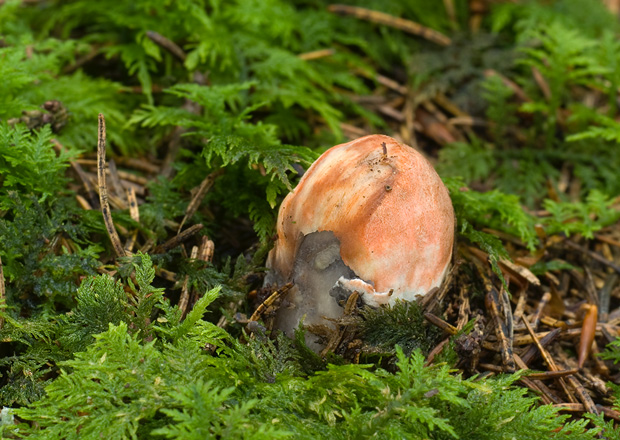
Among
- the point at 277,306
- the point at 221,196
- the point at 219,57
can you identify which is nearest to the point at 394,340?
the point at 277,306

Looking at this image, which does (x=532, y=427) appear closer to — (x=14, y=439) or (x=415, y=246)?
(x=415, y=246)

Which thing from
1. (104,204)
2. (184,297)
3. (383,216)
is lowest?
(184,297)

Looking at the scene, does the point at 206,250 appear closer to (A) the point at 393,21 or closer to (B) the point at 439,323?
(B) the point at 439,323

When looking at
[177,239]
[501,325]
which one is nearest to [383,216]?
Answer: [501,325]

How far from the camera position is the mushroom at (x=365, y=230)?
1.81 meters

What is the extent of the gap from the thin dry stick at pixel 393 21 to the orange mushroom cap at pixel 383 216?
6.74 ft

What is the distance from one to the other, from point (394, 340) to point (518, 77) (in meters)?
2.45

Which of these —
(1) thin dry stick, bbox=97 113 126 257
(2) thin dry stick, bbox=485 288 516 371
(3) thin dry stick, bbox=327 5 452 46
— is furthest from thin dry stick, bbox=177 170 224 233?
(3) thin dry stick, bbox=327 5 452 46

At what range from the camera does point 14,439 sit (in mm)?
1640

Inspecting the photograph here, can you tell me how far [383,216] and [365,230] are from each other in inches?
2.9

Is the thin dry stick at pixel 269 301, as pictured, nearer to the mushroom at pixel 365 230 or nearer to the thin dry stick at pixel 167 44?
the mushroom at pixel 365 230

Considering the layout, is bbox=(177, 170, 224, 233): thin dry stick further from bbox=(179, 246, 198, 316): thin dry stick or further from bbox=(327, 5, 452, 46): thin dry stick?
bbox=(327, 5, 452, 46): thin dry stick

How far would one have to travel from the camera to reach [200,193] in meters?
2.42

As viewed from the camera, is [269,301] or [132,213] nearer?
[269,301]
